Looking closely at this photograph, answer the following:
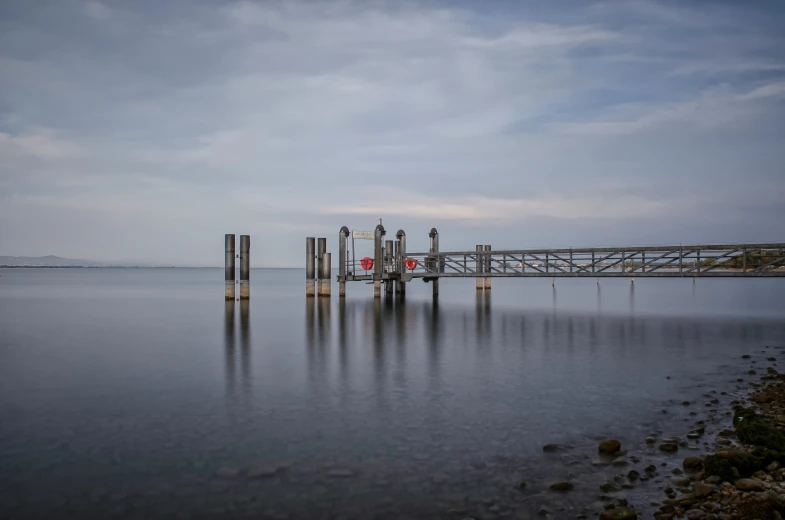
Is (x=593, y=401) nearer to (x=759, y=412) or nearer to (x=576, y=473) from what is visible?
(x=759, y=412)

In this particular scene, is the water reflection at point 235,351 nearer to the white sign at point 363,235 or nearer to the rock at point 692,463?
the white sign at point 363,235

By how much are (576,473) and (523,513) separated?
4.45 ft

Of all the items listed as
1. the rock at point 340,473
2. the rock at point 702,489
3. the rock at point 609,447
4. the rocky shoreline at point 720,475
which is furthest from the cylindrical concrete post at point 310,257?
the rock at point 702,489

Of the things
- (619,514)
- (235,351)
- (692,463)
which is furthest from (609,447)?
(235,351)

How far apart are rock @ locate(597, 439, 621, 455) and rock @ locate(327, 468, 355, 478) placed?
3440 mm

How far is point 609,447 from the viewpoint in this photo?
7.86 meters

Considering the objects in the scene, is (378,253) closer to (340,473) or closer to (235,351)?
(235,351)

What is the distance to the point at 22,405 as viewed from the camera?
1095 centimetres

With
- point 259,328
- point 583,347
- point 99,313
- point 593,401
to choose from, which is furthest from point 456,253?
point 593,401

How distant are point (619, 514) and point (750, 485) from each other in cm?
159

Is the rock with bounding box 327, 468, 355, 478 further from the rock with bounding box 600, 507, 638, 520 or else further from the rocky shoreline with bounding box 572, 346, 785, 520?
the rock with bounding box 600, 507, 638, 520

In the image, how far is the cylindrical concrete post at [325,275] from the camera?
35.2 m

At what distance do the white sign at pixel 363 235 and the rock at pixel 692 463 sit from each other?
2821 centimetres

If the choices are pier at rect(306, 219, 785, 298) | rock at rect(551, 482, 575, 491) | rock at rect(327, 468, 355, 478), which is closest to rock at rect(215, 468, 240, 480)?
rock at rect(327, 468, 355, 478)
